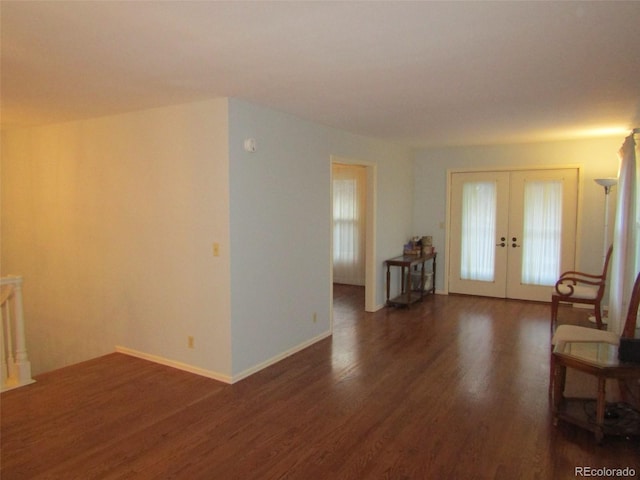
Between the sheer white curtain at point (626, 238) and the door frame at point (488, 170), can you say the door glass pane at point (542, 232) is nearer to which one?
the door frame at point (488, 170)

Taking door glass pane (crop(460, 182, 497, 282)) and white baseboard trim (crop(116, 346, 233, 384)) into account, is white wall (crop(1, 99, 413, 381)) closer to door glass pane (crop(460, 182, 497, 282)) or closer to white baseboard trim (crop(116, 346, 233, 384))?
white baseboard trim (crop(116, 346, 233, 384))

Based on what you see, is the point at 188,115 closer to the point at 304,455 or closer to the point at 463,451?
the point at 304,455

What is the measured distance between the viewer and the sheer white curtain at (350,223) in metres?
7.98

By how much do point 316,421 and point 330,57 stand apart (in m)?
2.47

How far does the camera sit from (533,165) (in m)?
6.36

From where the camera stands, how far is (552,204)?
20.8ft

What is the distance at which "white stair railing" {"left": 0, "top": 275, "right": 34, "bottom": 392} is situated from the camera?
3.72 meters

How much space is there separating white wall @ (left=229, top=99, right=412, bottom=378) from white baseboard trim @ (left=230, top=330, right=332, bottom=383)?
0.04 ft

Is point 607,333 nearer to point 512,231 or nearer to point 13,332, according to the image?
point 512,231

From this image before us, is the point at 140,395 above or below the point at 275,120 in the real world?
below

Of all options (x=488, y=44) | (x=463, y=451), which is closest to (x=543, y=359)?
(x=463, y=451)

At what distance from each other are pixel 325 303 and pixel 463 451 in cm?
252

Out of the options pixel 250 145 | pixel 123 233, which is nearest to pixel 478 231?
pixel 250 145

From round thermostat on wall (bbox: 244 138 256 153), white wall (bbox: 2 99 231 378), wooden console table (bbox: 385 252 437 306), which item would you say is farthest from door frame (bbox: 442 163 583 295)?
white wall (bbox: 2 99 231 378)
